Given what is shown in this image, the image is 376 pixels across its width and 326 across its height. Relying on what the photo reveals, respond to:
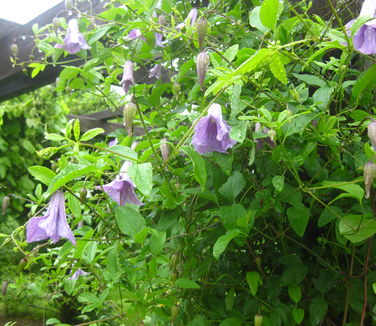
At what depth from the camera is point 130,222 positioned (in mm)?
618

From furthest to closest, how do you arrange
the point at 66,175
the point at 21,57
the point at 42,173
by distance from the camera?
→ the point at 21,57
the point at 42,173
the point at 66,175

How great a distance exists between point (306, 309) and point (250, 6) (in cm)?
74

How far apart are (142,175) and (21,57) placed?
1462mm

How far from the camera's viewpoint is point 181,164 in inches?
33.5

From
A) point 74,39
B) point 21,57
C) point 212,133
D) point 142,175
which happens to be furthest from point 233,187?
point 21,57

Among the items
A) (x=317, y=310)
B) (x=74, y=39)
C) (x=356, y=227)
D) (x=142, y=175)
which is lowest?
(x=317, y=310)

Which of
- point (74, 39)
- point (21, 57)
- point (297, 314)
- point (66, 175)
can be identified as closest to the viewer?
point (66, 175)

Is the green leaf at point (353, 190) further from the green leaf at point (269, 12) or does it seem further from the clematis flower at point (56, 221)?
the clematis flower at point (56, 221)

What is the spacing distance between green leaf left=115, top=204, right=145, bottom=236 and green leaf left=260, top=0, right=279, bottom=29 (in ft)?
1.06

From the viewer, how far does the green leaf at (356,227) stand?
0.60 metres

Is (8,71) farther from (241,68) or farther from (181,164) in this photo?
(241,68)

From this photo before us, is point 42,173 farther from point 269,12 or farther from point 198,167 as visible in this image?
point 269,12

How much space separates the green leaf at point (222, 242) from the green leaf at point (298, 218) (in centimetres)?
10

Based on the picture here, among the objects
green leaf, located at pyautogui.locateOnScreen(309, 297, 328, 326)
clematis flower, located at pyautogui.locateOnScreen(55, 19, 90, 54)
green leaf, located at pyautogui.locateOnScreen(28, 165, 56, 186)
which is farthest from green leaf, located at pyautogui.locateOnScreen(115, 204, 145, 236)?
clematis flower, located at pyautogui.locateOnScreen(55, 19, 90, 54)
